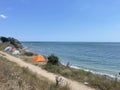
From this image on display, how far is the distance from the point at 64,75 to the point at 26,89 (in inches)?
463

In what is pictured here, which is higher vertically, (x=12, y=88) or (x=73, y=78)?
(x=12, y=88)

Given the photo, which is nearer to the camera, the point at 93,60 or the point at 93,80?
the point at 93,80

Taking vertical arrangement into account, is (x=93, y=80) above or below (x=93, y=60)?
above

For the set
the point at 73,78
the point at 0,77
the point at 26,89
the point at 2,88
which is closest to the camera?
the point at 2,88

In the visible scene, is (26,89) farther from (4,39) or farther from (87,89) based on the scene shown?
(4,39)

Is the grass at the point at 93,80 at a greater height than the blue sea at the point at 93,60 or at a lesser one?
greater

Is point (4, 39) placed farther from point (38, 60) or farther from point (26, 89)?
point (26, 89)

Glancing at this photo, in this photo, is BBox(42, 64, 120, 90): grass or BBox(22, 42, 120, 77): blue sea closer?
BBox(42, 64, 120, 90): grass

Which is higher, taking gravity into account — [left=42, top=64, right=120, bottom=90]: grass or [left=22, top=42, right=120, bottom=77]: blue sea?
[left=42, top=64, right=120, bottom=90]: grass

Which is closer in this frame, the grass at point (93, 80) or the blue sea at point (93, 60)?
the grass at point (93, 80)

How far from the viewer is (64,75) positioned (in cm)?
1809

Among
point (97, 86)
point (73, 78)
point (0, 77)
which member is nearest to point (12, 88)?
point (0, 77)

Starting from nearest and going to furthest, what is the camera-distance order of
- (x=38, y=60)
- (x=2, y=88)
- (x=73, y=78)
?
(x=2, y=88), (x=73, y=78), (x=38, y=60)

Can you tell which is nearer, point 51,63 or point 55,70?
point 55,70
